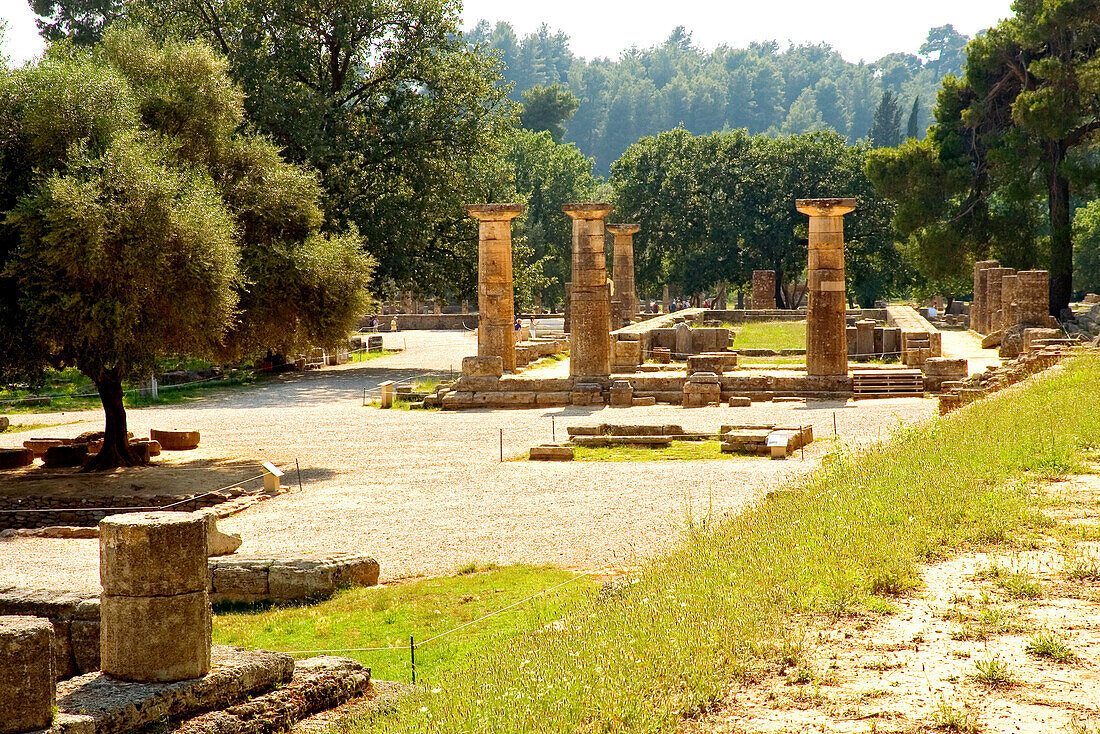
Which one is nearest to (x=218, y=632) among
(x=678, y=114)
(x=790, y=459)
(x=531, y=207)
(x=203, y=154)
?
(x=790, y=459)

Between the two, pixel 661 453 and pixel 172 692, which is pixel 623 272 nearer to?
pixel 661 453

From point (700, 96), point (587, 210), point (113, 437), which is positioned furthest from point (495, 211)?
point (700, 96)

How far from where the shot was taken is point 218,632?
1102 centimetres

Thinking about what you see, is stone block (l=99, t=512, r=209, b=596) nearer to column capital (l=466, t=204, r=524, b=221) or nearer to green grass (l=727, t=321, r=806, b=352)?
column capital (l=466, t=204, r=524, b=221)

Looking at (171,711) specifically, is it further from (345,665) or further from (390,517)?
(390,517)

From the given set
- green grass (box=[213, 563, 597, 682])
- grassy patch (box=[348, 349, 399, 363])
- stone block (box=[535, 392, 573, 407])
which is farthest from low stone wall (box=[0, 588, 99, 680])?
grassy patch (box=[348, 349, 399, 363])

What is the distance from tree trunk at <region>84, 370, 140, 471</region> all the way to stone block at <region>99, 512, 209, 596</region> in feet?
41.4

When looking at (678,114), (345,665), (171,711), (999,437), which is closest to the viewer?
(171,711)

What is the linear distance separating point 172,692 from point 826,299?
72.7 feet

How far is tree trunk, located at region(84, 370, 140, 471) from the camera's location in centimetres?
2017

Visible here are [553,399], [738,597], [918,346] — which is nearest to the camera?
[738,597]

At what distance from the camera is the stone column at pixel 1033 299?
3197 centimetres

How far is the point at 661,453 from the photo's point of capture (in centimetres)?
2011

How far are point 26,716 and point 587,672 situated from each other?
3.45 metres
